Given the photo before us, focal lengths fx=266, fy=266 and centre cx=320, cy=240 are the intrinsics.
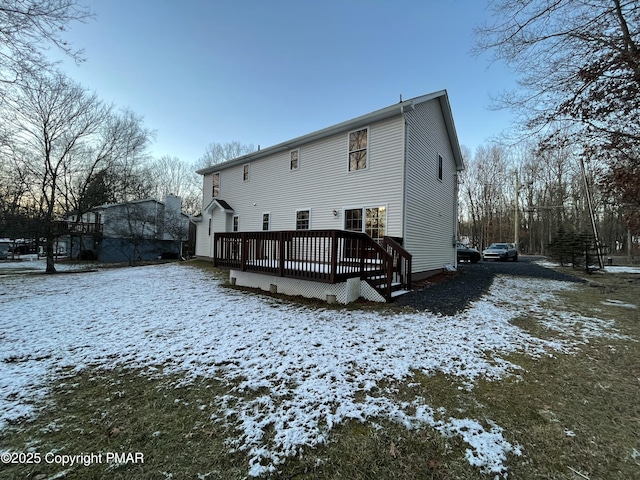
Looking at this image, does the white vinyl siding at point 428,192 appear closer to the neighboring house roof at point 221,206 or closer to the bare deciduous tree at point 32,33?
the bare deciduous tree at point 32,33

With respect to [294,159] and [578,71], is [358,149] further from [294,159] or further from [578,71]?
[578,71]

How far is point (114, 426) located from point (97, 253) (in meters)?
27.2

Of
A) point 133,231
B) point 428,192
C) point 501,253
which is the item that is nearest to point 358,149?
point 428,192

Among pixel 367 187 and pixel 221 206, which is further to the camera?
pixel 221 206

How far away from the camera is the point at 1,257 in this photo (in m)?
25.4

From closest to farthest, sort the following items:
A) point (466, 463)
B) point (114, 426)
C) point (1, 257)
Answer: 1. point (466, 463)
2. point (114, 426)
3. point (1, 257)

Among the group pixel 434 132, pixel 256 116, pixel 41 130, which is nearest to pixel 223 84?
pixel 256 116

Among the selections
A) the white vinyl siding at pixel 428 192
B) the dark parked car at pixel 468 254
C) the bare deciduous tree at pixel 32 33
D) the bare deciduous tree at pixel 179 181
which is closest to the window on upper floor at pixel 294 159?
the white vinyl siding at pixel 428 192

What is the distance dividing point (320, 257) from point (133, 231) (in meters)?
20.9

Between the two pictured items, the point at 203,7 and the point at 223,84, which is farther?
the point at 223,84

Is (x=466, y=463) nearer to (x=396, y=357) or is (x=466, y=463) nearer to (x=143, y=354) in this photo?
(x=396, y=357)

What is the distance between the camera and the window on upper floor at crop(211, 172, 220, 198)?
55.7ft

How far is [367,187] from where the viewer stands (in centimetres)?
939

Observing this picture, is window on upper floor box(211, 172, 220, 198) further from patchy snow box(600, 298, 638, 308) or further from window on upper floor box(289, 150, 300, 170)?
patchy snow box(600, 298, 638, 308)
